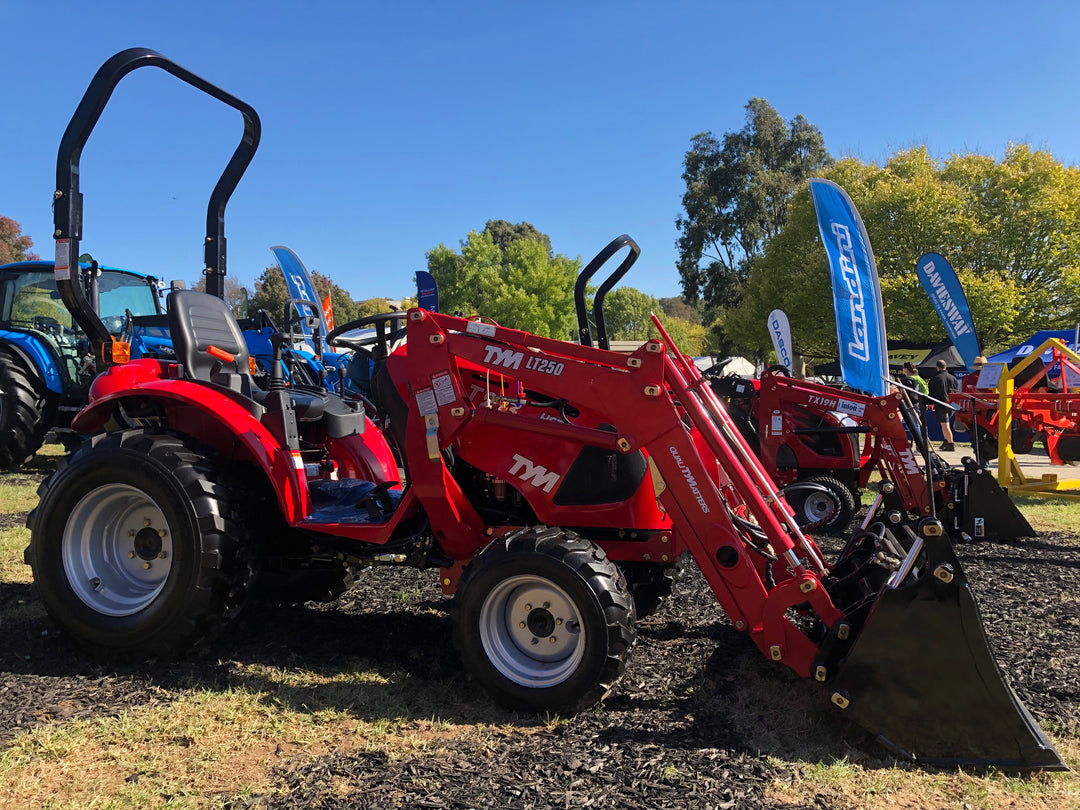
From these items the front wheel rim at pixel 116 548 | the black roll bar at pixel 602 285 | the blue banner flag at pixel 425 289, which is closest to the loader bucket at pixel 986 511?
the black roll bar at pixel 602 285

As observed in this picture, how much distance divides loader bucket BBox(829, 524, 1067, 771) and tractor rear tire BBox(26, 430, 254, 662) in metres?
2.52

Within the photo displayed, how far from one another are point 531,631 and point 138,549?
74.2 inches

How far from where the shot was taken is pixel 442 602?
4617 mm

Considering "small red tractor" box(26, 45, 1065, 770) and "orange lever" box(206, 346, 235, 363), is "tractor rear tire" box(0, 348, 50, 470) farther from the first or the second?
"orange lever" box(206, 346, 235, 363)

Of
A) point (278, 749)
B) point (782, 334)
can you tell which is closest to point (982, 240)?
point (782, 334)

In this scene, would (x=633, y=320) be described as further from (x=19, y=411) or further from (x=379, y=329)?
(x=379, y=329)

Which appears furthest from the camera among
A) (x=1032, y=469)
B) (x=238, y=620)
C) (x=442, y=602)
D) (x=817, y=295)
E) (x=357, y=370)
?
(x=817, y=295)

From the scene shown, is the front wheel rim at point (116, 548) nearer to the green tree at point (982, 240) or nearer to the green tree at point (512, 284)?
the green tree at point (982, 240)

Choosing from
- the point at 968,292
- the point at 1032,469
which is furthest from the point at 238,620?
the point at 968,292

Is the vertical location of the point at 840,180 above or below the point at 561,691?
above

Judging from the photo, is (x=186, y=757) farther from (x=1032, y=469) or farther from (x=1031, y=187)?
(x=1031, y=187)

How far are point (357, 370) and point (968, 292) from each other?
72.4 feet

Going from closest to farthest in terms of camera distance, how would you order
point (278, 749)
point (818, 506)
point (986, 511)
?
point (278, 749) → point (986, 511) → point (818, 506)

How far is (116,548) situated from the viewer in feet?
12.1
